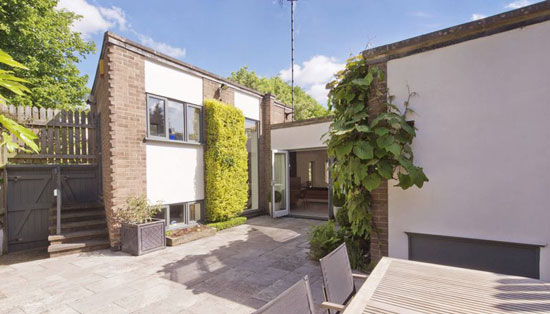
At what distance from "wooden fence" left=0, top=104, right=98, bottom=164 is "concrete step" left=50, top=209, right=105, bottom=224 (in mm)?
1353

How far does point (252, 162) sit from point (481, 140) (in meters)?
7.09

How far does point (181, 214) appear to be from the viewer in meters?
6.93

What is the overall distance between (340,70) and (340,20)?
14.9 feet

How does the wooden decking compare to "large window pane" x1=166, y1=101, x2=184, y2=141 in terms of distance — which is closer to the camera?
the wooden decking

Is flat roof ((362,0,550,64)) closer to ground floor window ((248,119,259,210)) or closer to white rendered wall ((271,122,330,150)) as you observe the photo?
white rendered wall ((271,122,330,150))

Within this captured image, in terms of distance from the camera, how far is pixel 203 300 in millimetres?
3334

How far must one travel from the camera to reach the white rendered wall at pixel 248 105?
343 inches

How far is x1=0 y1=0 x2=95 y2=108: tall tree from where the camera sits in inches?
374

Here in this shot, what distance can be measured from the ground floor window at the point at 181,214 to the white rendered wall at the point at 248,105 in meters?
3.48

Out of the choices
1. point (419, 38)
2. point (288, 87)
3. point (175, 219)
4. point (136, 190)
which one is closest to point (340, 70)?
point (419, 38)

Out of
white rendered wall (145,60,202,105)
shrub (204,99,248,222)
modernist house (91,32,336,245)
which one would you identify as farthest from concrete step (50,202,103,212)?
white rendered wall (145,60,202,105)

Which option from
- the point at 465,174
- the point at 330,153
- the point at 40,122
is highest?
the point at 40,122

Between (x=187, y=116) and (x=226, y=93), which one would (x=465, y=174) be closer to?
(x=187, y=116)

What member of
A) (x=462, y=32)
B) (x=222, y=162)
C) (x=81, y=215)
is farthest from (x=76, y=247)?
(x=462, y=32)
